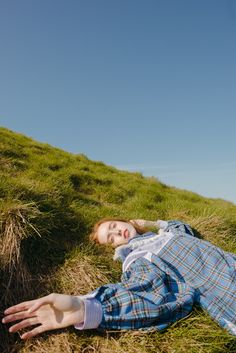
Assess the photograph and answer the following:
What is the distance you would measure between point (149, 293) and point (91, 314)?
60cm

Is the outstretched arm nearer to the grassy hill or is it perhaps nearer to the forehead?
the grassy hill

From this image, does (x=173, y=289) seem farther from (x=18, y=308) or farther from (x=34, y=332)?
(x=18, y=308)

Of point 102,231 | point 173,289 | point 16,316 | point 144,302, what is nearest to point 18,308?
point 16,316

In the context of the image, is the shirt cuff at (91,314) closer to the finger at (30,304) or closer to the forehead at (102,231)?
the finger at (30,304)

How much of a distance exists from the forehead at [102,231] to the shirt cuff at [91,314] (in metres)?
1.55

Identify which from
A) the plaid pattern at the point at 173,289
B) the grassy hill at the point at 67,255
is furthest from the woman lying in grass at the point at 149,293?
the grassy hill at the point at 67,255

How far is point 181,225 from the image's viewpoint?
4.95m

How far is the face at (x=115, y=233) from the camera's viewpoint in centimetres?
453

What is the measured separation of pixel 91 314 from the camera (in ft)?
9.59

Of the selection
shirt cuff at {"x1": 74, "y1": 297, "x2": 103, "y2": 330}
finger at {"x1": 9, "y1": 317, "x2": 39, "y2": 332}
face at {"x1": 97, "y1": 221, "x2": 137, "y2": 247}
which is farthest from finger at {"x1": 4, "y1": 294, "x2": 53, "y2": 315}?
face at {"x1": 97, "y1": 221, "x2": 137, "y2": 247}

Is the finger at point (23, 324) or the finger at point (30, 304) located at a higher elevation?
the finger at point (30, 304)

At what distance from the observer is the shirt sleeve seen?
303 cm

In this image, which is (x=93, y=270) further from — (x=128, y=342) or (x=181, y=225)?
(x=181, y=225)

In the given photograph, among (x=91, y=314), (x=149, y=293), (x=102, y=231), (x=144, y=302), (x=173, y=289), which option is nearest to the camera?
(x=91, y=314)
